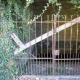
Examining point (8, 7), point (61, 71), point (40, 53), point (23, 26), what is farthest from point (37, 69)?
point (40, 53)

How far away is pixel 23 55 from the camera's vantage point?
5500 millimetres

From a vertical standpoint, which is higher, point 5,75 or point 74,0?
point 74,0

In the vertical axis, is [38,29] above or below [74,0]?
below

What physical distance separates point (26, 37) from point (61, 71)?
4.83 ft

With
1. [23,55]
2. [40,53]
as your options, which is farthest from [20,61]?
[40,53]

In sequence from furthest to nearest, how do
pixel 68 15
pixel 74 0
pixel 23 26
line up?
pixel 68 15
pixel 23 26
pixel 74 0

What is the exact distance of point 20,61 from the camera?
17.9ft

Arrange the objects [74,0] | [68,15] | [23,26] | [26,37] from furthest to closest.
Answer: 1. [68,15]
2. [26,37]
3. [23,26]
4. [74,0]

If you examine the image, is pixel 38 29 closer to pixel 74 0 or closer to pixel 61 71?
pixel 61 71

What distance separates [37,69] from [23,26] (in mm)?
1495

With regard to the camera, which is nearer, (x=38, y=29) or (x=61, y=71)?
(x=61, y=71)

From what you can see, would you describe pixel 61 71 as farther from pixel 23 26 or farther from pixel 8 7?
pixel 8 7

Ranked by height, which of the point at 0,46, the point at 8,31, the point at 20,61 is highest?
the point at 8,31

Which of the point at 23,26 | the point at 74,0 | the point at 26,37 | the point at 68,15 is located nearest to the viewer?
the point at 74,0
